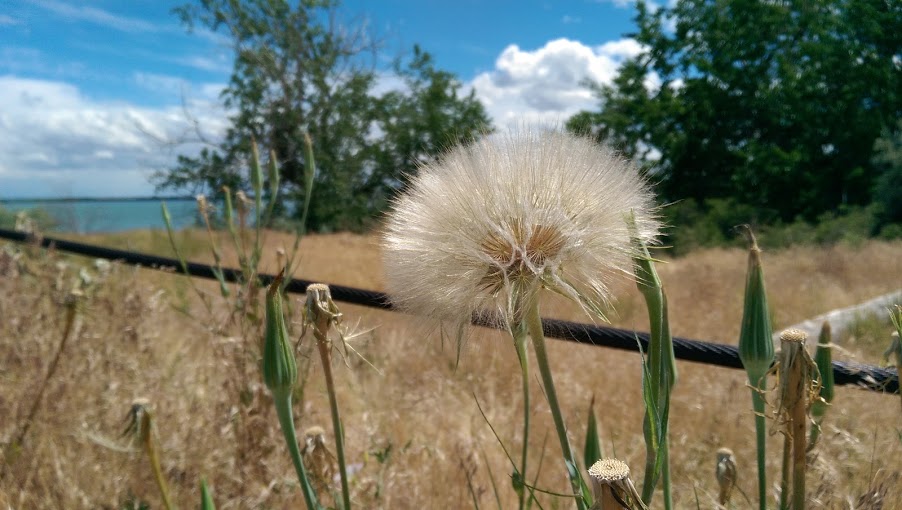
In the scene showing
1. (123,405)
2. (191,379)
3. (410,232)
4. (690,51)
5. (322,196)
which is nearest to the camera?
(410,232)

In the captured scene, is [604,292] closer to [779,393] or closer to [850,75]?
[779,393]

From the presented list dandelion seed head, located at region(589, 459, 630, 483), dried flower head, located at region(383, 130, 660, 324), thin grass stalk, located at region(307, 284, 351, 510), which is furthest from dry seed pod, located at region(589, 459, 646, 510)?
thin grass stalk, located at region(307, 284, 351, 510)

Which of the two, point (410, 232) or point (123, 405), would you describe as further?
point (123, 405)

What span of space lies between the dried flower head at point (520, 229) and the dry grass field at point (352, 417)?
0.04 m

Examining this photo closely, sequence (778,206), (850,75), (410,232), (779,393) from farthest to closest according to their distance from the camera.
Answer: (778,206) → (850,75) → (410,232) → (779,393)

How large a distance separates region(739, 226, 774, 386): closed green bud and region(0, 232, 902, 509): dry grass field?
0.12 meters

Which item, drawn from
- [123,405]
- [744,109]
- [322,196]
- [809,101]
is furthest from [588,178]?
[744,109]

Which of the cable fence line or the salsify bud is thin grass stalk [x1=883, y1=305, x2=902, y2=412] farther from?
the salsify bud

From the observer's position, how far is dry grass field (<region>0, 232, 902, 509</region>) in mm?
1385

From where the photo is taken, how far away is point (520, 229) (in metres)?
0.60

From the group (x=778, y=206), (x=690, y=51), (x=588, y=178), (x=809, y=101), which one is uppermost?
(x=690, y=51)

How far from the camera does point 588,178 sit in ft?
2.04

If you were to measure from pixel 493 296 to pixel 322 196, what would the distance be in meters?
14.9

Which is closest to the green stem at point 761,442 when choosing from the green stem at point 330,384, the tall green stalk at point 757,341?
the tall green stalk at point 757,341
